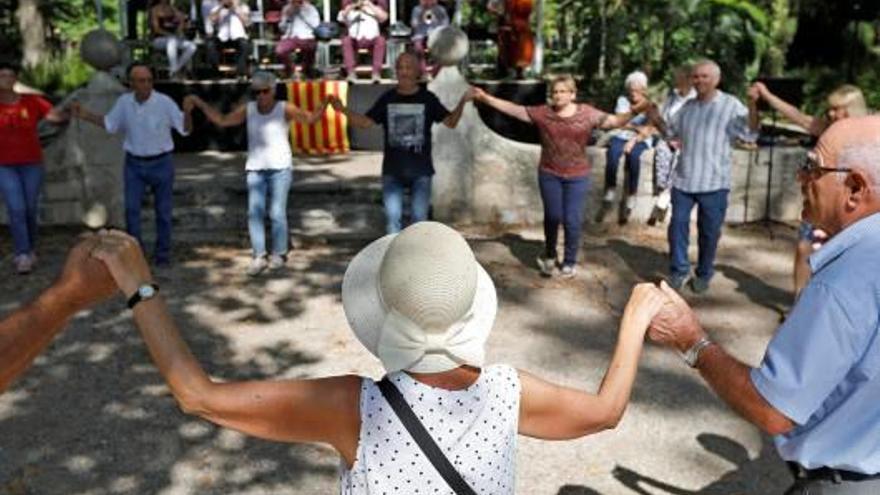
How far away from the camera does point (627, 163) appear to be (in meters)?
9.55

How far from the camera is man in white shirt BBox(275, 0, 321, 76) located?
13.1 meters

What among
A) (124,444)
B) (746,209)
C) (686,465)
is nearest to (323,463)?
(124,444)

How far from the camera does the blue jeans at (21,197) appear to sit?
25.5ft

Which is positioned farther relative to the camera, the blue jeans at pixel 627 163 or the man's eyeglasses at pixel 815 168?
the blue jeans at pixel 627 163

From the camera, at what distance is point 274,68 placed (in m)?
14.1

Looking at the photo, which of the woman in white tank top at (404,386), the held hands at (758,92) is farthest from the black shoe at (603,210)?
the woman in white tank top at (404,386)

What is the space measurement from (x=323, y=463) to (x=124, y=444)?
112cm

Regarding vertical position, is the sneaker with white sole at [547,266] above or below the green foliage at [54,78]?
below

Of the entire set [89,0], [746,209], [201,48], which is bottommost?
[746,209]

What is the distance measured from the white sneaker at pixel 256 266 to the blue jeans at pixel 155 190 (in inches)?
32.2

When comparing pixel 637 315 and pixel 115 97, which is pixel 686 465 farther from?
pixel 115 97

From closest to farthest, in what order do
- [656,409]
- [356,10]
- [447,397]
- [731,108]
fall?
[447,397] → [656,409] → [731,108] → [356,10]

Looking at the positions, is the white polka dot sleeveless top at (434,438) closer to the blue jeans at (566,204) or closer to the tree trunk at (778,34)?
the blue jeans at (566,204)

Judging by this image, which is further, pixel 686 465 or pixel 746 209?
pixel 746 209
